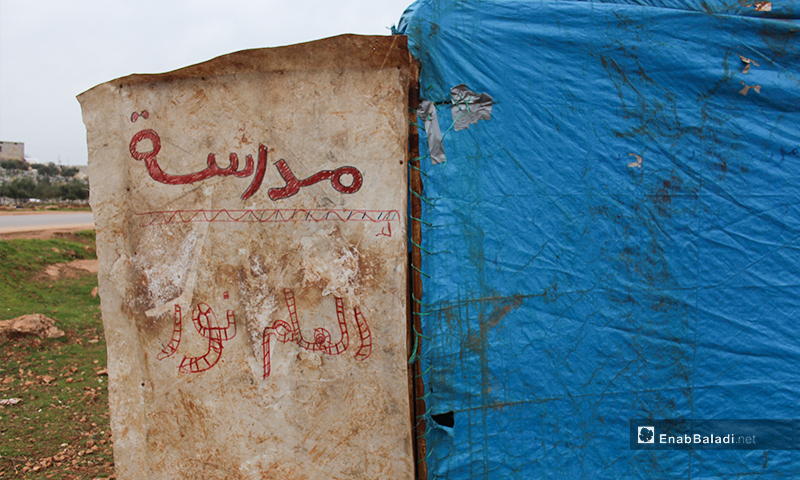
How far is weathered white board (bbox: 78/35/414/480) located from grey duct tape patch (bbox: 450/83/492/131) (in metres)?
0.21

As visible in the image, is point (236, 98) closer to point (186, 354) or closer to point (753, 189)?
point (186, 354)

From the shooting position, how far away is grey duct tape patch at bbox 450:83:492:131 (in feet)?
5.88

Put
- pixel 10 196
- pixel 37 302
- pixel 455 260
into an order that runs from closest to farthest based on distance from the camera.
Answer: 1. pixel 455 260
2. pixel 37 302
3. pixel 10 196

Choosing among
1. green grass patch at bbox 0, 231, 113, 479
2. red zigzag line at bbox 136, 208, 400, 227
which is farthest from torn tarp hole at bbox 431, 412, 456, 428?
green grass patch at bbox 0, 231, 113, 479

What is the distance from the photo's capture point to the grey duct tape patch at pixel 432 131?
1.79 meters

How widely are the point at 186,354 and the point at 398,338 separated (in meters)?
0.95

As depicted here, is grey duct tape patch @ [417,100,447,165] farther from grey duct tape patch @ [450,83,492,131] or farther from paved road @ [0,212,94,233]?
paved road @ [0,212,94,233]

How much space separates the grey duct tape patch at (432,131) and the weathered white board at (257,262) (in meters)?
0.09

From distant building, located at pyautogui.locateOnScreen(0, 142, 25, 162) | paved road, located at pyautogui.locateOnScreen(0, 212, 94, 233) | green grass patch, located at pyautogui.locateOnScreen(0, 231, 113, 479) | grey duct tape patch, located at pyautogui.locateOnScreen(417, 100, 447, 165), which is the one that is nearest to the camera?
grey duct tape patch, located at pyautogui.locateOnScreen(417, 100, 447, 165)

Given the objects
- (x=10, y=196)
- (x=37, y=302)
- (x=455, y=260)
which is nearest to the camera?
(x=455, y=260)

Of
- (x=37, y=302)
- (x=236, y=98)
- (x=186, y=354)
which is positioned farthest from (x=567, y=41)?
(x=37, y=302)

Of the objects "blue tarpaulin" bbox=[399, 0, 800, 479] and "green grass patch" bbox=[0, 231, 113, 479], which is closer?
"blue tarpaulin" bbox=[399, 0, 800, 479]

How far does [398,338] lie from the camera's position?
1.80 meters

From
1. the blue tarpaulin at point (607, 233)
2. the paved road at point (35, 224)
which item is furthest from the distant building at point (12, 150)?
the blue tarpaulin at point (607, 233)
